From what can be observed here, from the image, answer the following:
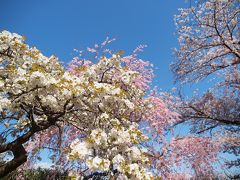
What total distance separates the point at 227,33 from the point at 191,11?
2141 millimetres

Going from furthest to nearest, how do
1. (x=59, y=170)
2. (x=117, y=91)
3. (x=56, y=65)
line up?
(x=59, y=170) < (x=56, y=65) < (x=117, y=91)

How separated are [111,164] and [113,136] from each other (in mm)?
592

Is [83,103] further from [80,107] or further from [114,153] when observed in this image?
[114,153]

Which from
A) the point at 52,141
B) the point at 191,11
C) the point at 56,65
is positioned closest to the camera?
the point at 56,65

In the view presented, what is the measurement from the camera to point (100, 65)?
7512 mm

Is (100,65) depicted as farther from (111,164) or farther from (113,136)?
(111,164)

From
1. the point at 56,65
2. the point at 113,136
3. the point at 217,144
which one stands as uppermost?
the point at 56,65

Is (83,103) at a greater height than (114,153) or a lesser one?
greater

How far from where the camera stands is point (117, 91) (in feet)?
19.4

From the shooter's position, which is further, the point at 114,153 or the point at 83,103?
the point at 83,103

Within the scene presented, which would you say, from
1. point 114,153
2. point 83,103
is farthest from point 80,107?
point 114,153

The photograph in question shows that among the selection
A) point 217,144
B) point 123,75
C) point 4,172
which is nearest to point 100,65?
point 123,75

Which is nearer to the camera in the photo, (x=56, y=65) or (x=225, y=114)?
(x=56, y=65)

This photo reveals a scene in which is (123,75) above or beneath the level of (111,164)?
above
